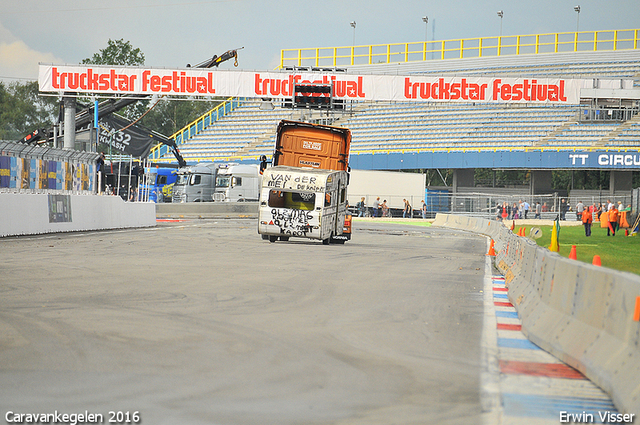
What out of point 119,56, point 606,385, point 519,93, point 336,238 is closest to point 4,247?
point 336,238

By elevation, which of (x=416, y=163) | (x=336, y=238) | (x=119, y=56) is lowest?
(x=336, y=238)

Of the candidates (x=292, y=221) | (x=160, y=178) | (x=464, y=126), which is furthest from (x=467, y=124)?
(x=292, y=221)

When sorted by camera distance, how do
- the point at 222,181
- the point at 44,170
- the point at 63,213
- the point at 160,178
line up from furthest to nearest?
the point at 160,178, the point at 222,181, the point at 63,213, the point at 44,170

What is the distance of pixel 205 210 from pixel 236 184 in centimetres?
513

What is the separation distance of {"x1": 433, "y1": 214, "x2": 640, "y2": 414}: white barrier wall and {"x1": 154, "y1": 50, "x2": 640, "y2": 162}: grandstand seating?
150 feet

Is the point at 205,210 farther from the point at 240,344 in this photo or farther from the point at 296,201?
the point at 240,344

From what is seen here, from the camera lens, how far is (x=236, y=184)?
49.9 meters

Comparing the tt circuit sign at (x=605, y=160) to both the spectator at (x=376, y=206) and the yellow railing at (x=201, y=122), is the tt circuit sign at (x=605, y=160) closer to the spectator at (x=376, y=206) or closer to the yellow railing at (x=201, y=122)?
the spectator at (x=376, y=206)

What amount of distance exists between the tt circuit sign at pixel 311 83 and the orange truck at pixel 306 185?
528 inches

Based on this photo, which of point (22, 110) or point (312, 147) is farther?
point (22, 110)

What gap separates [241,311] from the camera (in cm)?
881

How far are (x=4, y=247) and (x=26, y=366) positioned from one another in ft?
42.7

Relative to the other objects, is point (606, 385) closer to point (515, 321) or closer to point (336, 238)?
point (515, 321)

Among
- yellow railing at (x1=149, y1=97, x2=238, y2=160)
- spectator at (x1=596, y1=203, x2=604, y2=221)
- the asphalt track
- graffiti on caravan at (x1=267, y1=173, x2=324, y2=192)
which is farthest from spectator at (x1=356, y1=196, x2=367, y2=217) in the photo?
the asphalt track
